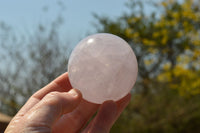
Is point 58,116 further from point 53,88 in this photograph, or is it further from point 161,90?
point 161,90

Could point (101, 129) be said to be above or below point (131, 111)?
above

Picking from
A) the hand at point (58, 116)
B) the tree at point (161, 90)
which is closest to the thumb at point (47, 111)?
the hand at point (58, 116)

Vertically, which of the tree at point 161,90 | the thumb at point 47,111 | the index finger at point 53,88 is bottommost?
the tree at point 161,90

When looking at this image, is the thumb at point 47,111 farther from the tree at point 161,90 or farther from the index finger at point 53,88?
the tree at point 161,90

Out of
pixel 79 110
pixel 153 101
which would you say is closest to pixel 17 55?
pixel 153 101

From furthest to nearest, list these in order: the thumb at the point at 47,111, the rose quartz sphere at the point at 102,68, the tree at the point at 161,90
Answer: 1. the tree at the point at 161,90
2. the rose quartz sphere at the point at 102,68
3. the thumb at the point at 47,111

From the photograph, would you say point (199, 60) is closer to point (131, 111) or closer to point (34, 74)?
point (131, 111)

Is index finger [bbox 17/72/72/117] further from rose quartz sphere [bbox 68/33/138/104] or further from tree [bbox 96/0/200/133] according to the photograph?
tree [bbox 96/0/200/133]

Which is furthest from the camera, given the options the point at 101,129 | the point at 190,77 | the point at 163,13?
the point at 163,13
